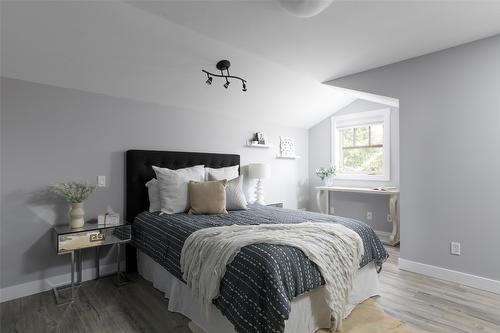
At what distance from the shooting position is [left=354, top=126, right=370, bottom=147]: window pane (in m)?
4.84

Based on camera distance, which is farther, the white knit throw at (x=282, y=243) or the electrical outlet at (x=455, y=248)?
the electrical outlet at (x=455, y=248)

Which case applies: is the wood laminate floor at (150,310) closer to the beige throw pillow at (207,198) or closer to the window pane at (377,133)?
the beige throw pillow at (207,198)

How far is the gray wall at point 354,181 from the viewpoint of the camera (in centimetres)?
443

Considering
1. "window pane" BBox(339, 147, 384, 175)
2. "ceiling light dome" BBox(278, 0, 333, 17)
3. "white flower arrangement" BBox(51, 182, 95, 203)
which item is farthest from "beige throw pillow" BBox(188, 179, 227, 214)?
"window pane" BBox(339, 147, 384, 175)

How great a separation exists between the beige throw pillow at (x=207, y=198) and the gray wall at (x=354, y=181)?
9.25 feet

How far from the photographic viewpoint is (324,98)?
4648 mm

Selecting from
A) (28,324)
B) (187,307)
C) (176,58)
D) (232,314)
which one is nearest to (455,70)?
(176,58)

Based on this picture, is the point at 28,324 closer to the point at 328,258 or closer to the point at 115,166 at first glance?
the point at 115,166

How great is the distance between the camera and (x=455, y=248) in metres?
2.88

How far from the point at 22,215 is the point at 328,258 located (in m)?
2.75

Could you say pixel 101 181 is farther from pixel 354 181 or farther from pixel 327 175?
pixel 354 181

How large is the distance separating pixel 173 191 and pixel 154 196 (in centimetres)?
27

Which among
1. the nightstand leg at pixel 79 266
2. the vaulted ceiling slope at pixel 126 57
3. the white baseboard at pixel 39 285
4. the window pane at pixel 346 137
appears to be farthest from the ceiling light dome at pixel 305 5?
the window pane at pixel 346 137

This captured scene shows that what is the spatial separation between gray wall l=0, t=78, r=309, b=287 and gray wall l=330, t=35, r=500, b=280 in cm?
288
